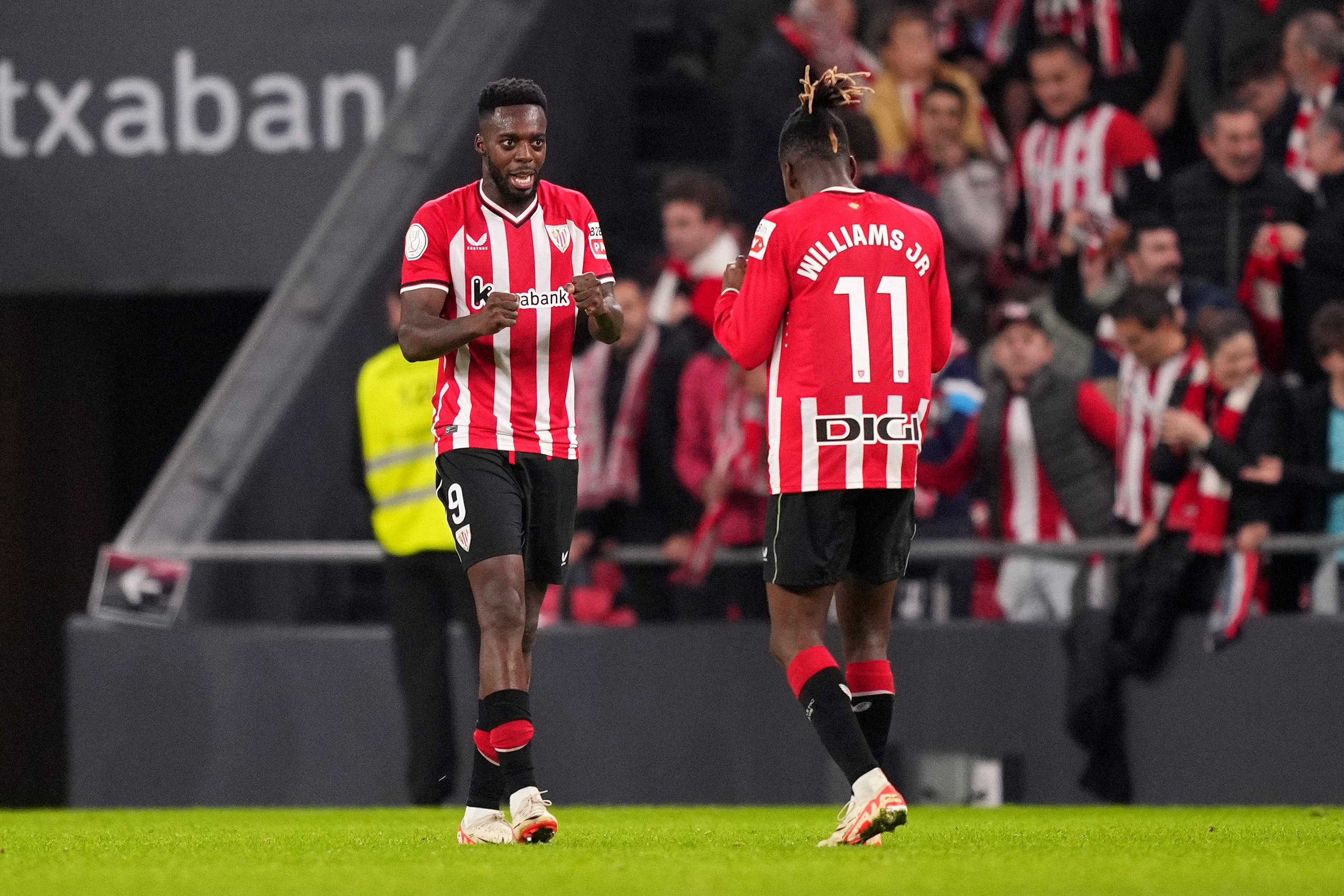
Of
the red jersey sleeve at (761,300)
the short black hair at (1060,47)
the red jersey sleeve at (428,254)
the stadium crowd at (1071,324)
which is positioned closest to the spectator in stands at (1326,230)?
the stadium crowd at (1071,324)

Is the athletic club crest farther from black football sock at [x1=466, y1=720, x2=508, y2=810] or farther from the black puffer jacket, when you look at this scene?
the black puffer jacket

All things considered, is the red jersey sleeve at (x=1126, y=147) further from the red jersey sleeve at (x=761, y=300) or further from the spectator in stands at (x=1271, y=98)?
the red jersey sleeve at (x=761, y=300)

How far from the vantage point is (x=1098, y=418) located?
33.6 ft

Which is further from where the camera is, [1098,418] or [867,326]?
[1098,418]

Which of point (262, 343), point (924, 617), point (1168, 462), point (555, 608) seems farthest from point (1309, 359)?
point (262, 343)

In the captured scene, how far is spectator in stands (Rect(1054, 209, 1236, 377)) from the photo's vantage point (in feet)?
34.8

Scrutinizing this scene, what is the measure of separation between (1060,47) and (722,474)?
3.02m

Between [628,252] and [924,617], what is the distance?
337 cm

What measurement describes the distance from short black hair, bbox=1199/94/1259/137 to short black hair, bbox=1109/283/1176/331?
1160mm

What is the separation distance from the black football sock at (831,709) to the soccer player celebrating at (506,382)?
0.82 meters

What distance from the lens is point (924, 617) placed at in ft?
35.8

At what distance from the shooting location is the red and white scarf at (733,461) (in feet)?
33.9

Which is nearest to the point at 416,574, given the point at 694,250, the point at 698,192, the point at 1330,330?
the point at 694,250

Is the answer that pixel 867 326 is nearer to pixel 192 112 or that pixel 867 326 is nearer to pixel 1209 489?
pixel 1209 489
